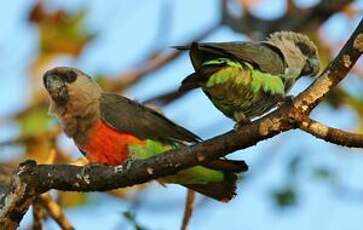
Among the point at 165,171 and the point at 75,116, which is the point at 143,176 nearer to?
the point at 165,171

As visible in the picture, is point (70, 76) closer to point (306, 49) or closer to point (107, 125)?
point (107, 125)

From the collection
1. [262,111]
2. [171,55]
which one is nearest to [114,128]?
[262,111]

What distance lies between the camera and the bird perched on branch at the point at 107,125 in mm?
3852

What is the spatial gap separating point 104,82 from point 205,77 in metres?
3.75

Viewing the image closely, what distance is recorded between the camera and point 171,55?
670 centimetres

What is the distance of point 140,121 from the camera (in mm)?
3928

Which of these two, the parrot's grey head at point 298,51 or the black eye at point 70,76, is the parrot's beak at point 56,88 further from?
the parrot's grey head at point 298,51

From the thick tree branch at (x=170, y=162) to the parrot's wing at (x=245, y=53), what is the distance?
0.35 m

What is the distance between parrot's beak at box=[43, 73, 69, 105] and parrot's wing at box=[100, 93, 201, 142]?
0.63 ft

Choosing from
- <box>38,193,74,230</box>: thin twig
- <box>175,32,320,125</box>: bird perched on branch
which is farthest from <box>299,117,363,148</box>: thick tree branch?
<box>38,193,74,230</box>: thin twig

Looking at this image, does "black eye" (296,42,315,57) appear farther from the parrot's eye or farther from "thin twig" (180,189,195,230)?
"thin twig" (180,189,195,230)

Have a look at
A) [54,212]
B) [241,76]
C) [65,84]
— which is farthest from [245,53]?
[54,212]

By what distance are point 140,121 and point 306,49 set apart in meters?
0.78

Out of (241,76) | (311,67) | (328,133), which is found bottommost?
(328,133)
